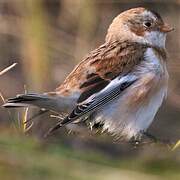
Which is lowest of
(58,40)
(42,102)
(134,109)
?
(58,40)

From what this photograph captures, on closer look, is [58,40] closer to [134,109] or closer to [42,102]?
[134,109]

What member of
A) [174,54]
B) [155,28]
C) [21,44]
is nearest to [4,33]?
[21,44]

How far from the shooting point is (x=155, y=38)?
392cm

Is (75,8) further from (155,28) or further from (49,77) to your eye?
(155,28)

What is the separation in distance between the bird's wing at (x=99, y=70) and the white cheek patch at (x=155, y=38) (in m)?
0.27

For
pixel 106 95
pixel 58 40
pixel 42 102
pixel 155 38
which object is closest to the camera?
pixel 42 102

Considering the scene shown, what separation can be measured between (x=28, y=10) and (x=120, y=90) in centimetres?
315

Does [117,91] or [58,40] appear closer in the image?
[117,91]

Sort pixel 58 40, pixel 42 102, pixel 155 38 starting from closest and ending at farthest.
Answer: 1. pixel 42 102
2. pixel 155 38
3. pixel 58 40

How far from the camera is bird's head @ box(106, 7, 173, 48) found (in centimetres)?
392

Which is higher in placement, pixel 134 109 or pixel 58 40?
pixel 134 109

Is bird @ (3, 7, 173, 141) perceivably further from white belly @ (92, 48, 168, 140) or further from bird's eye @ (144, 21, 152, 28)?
bird's eye @ (144, 21, 152, 28)

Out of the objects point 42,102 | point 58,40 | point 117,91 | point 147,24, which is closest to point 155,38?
point 147,24

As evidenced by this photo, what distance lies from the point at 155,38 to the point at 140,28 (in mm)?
133
